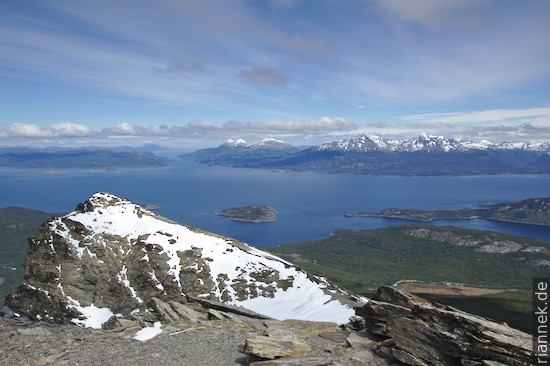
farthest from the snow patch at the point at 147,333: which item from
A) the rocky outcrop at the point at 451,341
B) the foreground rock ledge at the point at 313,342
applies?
the rocky outcrop at the point at 451,341

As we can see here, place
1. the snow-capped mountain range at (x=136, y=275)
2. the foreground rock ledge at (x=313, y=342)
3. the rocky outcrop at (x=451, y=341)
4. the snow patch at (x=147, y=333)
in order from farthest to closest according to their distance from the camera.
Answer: the snow-capped mountain range at (x=136, y=275) < the snow patch at (x=147, y=333) < the foreground rock ledge at (x=313, y=342) < the rocky outcrop at (x=451, y=341)

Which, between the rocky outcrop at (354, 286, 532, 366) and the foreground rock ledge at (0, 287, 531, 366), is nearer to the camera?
the rocky outcrop at (354, 286, 532, 366)

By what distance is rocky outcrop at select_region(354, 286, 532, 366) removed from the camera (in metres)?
19.5

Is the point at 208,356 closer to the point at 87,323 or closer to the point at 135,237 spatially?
the point at 87,323

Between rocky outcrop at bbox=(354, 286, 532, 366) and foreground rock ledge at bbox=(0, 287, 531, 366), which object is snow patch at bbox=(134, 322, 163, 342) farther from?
rocky outcrop at bbox=(354, 286, 532, 366)

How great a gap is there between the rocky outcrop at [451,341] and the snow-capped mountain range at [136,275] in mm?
30796

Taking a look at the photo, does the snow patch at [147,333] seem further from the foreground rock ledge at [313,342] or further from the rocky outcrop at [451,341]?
the rocky outcrop at [451,341]

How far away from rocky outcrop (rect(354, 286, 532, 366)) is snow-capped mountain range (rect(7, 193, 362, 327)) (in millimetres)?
30796

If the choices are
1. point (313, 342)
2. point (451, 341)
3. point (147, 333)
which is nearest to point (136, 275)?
point (147, 333)

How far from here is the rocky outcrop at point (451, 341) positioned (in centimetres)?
1947

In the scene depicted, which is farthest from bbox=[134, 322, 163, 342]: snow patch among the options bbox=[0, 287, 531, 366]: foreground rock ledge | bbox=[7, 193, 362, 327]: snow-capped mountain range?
bbox=[7, 193, 362, 327]: snow-capped mountain range

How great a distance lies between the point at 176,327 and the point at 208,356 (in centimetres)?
707

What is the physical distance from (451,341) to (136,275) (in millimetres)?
56886

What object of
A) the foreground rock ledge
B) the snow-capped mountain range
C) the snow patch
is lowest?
the snow-capped mountain range
